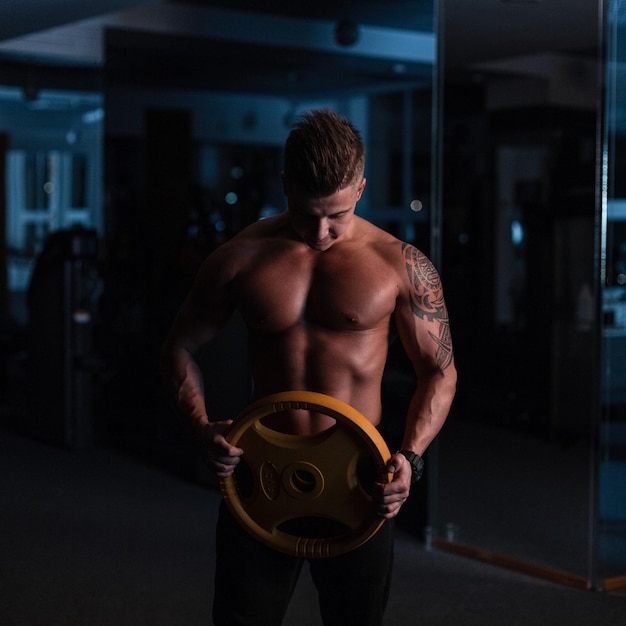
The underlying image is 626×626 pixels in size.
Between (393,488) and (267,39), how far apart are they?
5512mm

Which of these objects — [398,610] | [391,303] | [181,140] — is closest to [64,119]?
[181,140]

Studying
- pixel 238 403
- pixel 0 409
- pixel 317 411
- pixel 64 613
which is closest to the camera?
pixel 317 411

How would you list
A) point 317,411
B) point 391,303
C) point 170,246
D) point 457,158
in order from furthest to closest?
1. point 170,246
2. point 457,158
3. point 391,303
4. point 317,411

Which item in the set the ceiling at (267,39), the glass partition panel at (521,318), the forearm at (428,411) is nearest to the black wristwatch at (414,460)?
the forearm at (428,411)

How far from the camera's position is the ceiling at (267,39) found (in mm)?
3877

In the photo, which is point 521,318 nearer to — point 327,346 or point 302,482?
point 327,346

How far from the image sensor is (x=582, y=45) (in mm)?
3811

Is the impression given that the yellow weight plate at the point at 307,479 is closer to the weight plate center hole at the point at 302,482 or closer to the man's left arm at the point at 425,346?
the weight plate center hole at the point at 302,482

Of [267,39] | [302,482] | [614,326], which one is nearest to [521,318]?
[614,326]

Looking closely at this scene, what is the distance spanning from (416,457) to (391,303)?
12.5 inches

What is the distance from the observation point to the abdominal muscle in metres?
2.08

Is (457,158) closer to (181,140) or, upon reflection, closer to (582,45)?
(582,45)

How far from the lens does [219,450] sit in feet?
6.49

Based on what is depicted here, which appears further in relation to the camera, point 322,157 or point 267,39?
point 267,39
